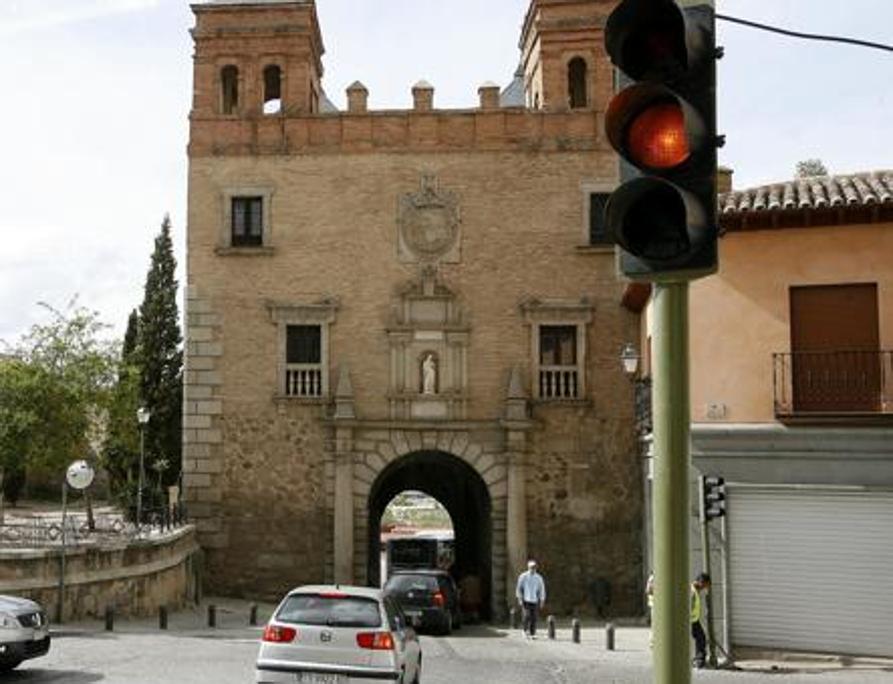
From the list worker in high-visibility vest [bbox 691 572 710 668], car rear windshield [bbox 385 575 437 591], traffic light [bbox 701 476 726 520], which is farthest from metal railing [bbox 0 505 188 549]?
traffic light [bbox 701 476 726 520]

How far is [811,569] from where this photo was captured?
62.0 feet

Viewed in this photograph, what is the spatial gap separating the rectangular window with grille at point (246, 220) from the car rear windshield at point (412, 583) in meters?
10.6

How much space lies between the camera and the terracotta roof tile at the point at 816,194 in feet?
63.0

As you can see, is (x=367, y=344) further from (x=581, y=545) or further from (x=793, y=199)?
(x=793, y=199)

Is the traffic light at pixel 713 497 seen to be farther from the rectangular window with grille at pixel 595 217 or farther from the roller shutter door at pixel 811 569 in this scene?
the rectangular window with grille at pixel 595 217

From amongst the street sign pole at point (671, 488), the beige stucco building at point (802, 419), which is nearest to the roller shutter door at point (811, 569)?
the beige stucco building at point (802, 419)

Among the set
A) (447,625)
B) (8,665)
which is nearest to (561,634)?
(447,625)

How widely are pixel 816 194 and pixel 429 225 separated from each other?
12436 mm

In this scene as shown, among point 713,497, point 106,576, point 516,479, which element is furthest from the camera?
point 516,479

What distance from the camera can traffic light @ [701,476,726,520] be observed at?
18.6 metres

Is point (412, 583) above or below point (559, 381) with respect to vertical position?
below

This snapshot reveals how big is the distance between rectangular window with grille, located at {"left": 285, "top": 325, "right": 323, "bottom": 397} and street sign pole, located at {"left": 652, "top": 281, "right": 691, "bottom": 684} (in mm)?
26997

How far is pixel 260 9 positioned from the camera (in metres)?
31.5

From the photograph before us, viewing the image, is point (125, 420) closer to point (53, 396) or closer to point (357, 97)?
point (53, 396)
